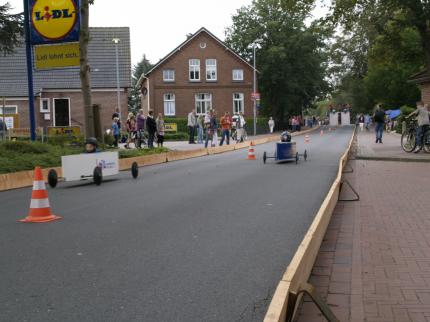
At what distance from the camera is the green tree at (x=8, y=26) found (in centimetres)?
1908

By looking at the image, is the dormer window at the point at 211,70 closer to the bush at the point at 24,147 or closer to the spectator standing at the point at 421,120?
the spectator standing at the point at 421,120

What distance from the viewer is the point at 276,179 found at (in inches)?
488

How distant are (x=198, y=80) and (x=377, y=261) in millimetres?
51634

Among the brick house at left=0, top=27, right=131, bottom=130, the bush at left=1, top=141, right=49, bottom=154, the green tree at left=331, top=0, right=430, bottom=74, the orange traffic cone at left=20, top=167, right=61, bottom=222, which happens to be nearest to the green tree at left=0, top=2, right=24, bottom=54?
the bush at left=1, top=141, right=49, bottom=154

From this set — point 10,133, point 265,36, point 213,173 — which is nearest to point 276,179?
point 213,173

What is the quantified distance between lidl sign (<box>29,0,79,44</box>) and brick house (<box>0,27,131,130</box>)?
23.8 m

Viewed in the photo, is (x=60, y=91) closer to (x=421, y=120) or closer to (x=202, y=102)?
(x=202, y=102)

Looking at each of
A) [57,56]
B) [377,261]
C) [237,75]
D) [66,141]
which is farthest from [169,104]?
[377,261]

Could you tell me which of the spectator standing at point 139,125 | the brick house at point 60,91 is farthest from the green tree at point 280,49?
the spectator standing at point 139,125

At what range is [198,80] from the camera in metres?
56.2

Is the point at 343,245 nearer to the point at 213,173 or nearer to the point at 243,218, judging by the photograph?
the point at 243,218

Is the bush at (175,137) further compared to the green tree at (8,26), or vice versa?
the bush at (175,137)

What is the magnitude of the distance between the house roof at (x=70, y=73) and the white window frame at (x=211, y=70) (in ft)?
44.4

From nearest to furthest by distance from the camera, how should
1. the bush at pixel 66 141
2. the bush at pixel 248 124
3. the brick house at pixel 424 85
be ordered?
the bush at pixel 66 141 → the brick house at pixel 424 85 → the bush at pixel 248 124
